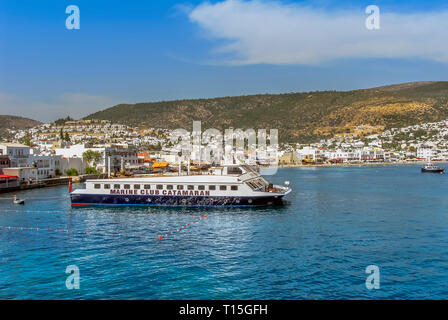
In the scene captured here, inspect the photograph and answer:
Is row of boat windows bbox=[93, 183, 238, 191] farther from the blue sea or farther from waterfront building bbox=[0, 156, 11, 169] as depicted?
waterfront building bbox=[0, 156, 11, 169]

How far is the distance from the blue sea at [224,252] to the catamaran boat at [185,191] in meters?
1.69

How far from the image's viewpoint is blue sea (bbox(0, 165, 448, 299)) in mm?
18625

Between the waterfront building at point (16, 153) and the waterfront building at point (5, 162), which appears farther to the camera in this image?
the waterfront building at point (16, 153)

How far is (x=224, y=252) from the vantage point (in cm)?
2481

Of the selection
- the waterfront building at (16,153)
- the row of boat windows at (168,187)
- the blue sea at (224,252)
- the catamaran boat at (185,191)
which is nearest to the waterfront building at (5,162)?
the waterfront building at (16,153)

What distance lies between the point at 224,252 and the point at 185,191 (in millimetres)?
19610

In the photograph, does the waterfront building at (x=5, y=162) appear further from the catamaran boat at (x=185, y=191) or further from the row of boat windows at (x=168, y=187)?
the row of boat windows at (x=168, y=187)

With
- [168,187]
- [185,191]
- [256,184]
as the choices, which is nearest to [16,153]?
[168,187]

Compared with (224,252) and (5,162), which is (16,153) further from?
(224,252)

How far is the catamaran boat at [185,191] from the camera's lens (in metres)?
42.8

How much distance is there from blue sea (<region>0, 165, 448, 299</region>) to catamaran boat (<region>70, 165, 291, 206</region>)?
5.55ft

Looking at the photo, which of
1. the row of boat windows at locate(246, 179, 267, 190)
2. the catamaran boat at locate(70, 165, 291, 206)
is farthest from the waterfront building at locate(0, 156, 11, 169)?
the row of boat windows at locate(246, 179, 267, 190)
